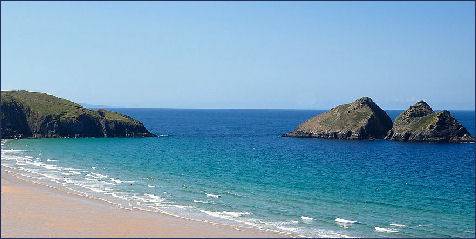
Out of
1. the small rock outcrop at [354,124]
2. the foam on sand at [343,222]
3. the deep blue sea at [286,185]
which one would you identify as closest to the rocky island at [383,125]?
the small rock outcrop at [354,124]

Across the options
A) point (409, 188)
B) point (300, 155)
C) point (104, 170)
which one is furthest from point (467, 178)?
point (104, 170)

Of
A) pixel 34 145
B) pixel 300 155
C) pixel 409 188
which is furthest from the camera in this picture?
pixel 34 145

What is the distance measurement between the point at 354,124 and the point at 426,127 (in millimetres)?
21320

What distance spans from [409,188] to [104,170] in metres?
43.3

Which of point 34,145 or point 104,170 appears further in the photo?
point 34,145

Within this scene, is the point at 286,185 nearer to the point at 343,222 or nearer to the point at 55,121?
the point at 343,222

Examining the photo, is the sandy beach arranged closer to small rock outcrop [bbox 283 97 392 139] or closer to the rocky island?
small rock outcrop [bbox 283 97 392 139]

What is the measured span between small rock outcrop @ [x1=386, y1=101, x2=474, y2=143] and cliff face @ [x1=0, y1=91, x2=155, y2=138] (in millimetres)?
80465

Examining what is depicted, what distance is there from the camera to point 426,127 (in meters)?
152

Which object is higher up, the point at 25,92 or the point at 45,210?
the point at 25,92

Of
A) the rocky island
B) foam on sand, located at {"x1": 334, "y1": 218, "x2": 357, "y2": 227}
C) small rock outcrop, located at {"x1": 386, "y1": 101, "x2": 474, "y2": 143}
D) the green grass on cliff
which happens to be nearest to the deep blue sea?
foam on sand, located at {"x1": 334, "y1": 218, "x2": 357, "y2": 227}

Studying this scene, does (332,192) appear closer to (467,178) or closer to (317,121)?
(467,178)

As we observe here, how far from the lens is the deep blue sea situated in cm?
4281

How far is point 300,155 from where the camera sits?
10925 centimetres
